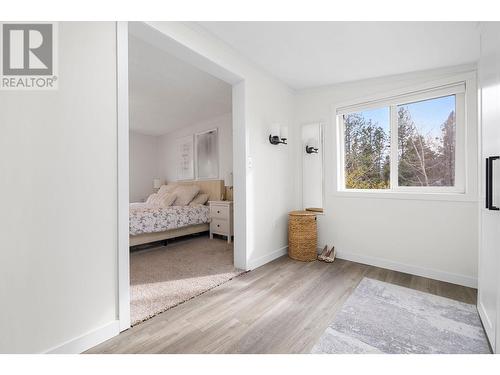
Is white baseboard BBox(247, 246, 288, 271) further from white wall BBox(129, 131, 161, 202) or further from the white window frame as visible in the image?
white wall BBox(129, 131, 161, 202)

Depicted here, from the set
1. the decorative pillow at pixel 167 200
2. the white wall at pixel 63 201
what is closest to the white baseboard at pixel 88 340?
the white wall at pixel 63 201

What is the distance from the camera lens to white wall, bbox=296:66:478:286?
7.13 ft

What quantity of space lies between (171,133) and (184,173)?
122 cm

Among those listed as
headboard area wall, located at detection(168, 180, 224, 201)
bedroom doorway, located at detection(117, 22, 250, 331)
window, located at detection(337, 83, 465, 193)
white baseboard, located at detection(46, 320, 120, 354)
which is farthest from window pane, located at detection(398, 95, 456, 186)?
white baseboard, located at detection(46, 320, 120, 354)

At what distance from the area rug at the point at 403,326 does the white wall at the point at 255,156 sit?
114 centimetres

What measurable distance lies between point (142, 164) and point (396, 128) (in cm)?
572

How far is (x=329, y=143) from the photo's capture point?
2.96 metres

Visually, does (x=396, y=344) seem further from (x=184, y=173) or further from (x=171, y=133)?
(x=171, y=133)

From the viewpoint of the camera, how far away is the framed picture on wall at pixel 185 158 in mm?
5297

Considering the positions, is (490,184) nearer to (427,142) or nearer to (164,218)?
(427,142)
